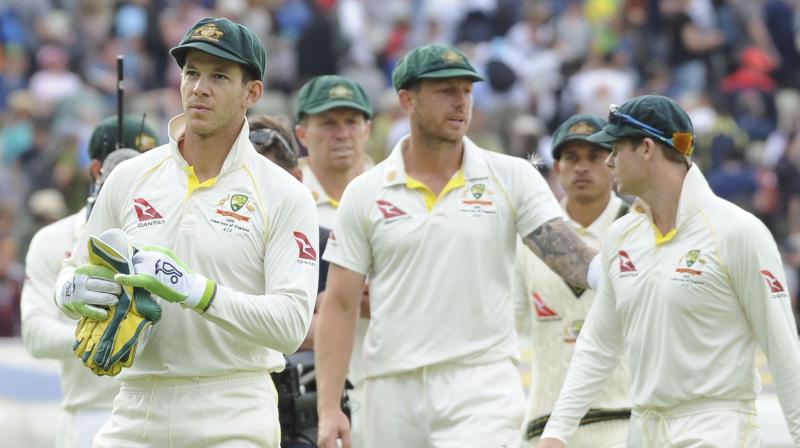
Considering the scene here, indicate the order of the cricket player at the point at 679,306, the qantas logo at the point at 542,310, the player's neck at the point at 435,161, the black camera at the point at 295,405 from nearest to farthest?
1. the cricket player at the point at 679,306
2. the player's neck at the point at 435,161
3. the black camera at the point at 295,405
4. the qantas logo at the point at 542,310

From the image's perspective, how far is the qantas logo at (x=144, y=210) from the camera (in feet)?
20.8

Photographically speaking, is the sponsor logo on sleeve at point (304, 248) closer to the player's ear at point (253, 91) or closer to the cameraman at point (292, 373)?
the player's ear at point (253, 91)

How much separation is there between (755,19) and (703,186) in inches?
570

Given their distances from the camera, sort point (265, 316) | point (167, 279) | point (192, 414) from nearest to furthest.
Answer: point (167, 279) → point (265, 316) → point (192, 414)

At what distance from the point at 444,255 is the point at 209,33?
1.80 m

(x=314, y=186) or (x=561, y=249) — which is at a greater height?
(x=314, y=186)

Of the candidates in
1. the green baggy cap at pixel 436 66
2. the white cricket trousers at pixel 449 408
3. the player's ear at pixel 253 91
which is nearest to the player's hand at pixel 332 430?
the white cricket trousers at pixel 449 408

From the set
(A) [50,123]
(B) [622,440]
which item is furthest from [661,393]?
(A) [50,123]

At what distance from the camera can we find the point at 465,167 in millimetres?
7715

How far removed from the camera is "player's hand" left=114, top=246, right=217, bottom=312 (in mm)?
5844

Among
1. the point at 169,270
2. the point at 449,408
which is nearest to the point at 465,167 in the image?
the point at 449,408

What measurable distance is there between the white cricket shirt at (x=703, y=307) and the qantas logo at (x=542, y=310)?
136 centimetres

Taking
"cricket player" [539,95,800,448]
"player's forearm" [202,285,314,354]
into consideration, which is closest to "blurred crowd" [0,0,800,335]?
"cricket player" [539,95,800,448]

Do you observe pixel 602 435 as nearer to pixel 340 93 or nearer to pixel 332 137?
pixel 332 137
